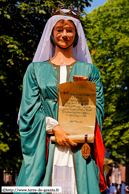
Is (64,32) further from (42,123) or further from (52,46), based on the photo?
(42,123)

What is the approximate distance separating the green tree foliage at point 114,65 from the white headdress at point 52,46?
431 inches

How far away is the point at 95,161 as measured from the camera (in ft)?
12.0

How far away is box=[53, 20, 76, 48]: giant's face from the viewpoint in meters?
4.01

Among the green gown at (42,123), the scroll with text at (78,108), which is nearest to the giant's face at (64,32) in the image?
the green gown at (42,123)

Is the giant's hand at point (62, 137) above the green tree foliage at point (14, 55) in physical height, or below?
below

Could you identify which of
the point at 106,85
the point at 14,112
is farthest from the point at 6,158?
the point at 106,85

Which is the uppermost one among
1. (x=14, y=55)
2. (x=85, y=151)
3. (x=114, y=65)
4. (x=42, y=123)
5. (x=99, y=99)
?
(x=114, y=65)

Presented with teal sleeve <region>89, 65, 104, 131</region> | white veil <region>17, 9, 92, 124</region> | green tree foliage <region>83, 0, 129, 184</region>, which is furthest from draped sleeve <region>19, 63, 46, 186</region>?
green tree foliage <region>83, 0, 129, 184</region>

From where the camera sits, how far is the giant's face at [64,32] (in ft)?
13.1

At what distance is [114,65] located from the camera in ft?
52.2

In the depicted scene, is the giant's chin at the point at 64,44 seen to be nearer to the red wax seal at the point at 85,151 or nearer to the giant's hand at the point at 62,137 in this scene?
the giant's hand at the point at 62,137

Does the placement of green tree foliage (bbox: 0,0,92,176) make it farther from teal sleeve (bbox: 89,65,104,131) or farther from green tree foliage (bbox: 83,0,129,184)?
teal sleeve (bbox: 89,65,104,131)

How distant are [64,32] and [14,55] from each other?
6601 millimetres

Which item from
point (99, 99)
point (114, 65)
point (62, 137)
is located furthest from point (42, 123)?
point (114, 65)
